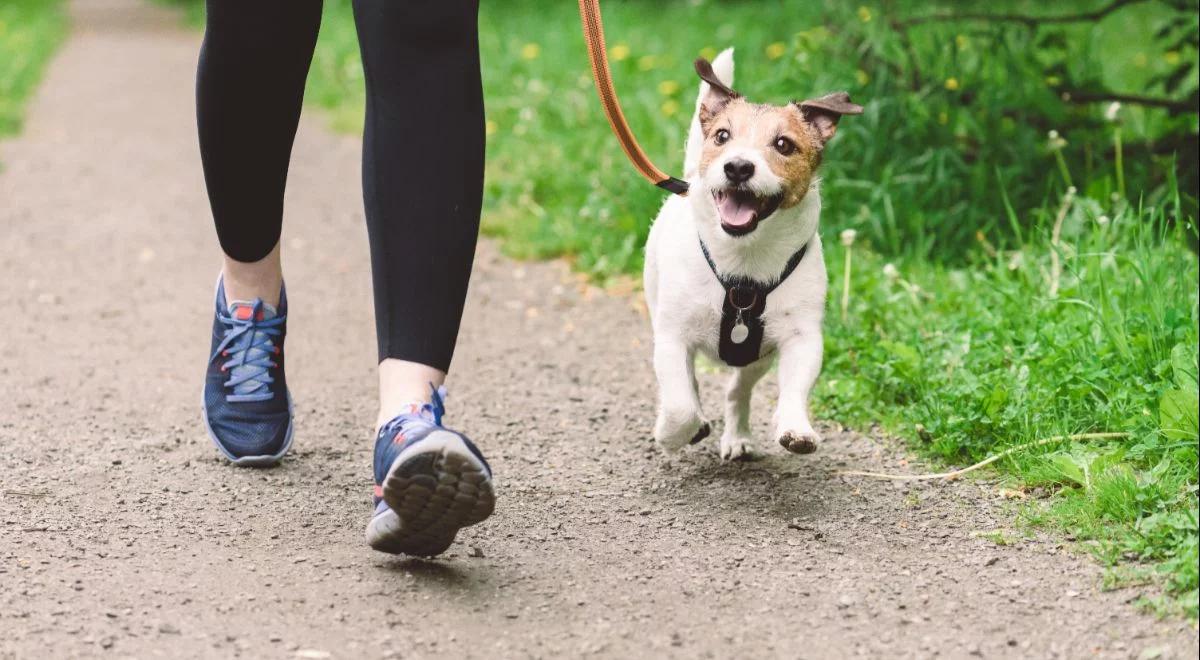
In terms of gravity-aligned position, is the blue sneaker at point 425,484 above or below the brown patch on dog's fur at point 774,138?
below

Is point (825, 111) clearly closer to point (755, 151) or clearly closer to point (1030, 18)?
point (755, 151)

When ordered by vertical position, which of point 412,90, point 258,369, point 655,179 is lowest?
point 258,369

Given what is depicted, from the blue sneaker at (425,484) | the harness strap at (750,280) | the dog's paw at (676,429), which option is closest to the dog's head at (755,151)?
the harness strap at (750,280)

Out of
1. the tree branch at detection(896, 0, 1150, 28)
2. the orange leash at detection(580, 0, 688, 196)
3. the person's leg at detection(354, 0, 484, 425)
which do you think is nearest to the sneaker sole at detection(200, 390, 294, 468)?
the person's leg at detection(354, 0, 484, 425)

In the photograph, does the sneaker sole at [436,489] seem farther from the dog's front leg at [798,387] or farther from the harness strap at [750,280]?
the harness strap at [750,280]

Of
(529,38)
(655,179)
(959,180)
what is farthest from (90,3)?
(655,179)

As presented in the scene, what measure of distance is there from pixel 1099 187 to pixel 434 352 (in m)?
2.99

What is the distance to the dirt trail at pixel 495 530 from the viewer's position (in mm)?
2209

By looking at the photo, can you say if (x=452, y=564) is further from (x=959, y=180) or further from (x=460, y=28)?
(x=959, y=180)

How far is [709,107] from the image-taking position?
3.11 m

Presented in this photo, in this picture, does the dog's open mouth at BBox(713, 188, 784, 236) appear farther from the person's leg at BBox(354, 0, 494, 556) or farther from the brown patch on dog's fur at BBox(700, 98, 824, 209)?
the person's leg at BBox(354, 0, 494, 556)

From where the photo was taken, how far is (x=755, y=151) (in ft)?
9.38

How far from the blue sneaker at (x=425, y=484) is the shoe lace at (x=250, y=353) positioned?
75cm

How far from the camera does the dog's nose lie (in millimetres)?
2811
